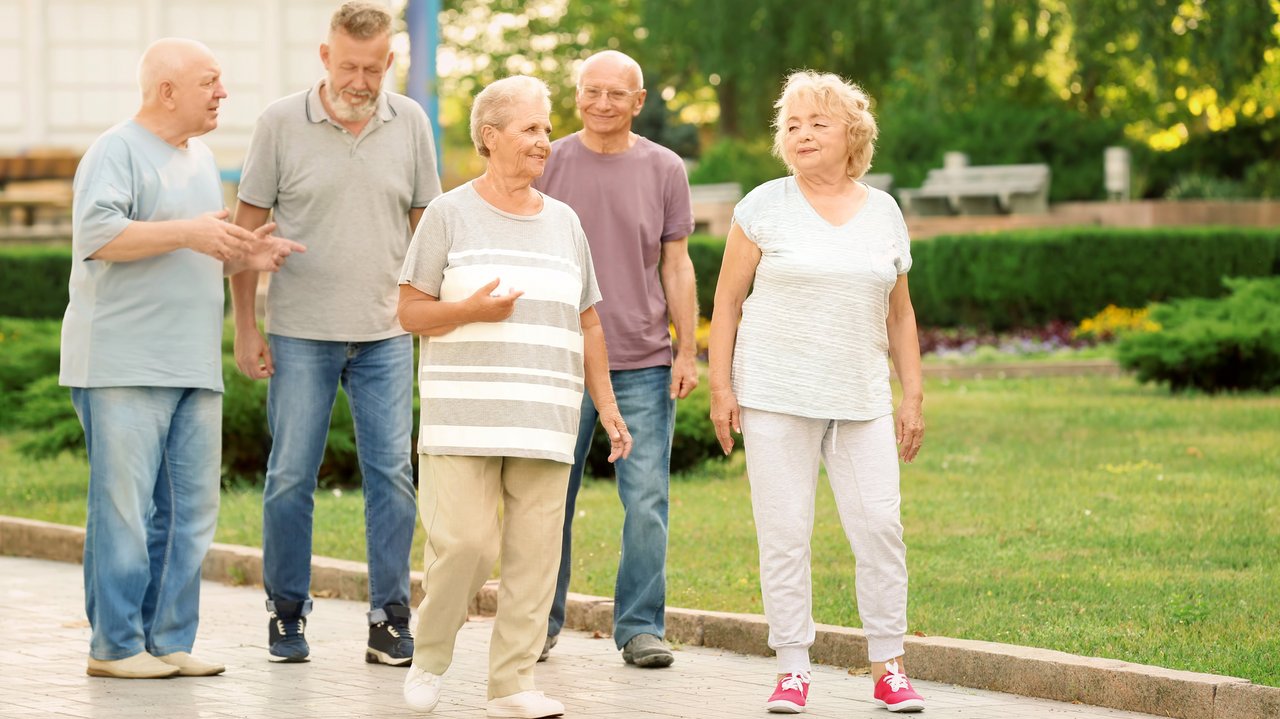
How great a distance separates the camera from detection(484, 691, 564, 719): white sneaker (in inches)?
218

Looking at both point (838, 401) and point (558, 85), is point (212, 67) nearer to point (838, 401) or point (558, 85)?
point (838, 401)

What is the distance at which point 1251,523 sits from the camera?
350 inches

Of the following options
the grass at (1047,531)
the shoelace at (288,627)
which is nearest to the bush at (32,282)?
the grass at (1047,531)

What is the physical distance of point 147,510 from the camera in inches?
249

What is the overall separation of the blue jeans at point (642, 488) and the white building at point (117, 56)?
18769 millimetres

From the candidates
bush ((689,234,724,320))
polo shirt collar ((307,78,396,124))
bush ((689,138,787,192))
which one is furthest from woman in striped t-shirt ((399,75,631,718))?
bush ((689,138,787,192))

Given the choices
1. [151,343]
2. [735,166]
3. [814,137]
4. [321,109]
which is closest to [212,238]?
[151,343]

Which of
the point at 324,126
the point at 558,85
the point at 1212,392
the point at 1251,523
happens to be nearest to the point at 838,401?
the point at 324,126

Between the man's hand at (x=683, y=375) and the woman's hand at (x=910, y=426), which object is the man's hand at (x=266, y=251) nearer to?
the man's hand at (x=683, y=375)

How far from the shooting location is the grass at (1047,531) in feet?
22.1

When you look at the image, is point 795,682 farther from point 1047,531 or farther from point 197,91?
point 1047,531

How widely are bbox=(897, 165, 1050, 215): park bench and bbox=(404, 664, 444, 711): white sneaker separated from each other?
2317 cm

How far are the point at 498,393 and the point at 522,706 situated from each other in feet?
2.96

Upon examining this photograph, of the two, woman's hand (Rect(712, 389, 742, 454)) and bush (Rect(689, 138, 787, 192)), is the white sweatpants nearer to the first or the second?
woman's hand (Rect(712, 389, 742, 454))
